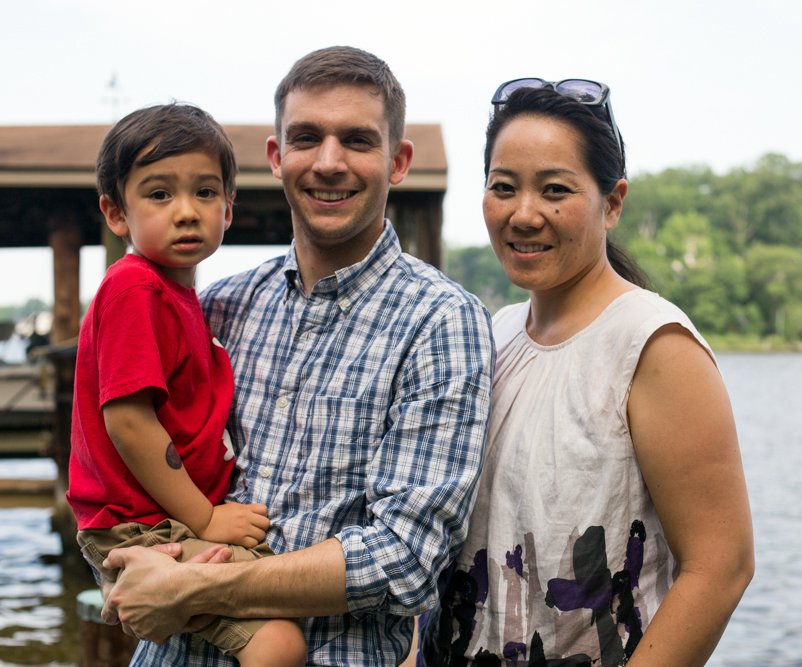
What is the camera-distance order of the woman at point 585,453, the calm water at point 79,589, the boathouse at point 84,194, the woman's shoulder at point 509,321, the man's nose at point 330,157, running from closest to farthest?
1. the woman at point 585,453
2. the man's nose at point 330,157
3. the woman's shoulder at point 509,321
4. the boathouse at point 84,194
5. the calm water at point 79,589

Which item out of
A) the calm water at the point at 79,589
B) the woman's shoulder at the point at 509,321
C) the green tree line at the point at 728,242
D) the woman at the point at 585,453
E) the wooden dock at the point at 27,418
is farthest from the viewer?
the green tree line at the point at 728,242

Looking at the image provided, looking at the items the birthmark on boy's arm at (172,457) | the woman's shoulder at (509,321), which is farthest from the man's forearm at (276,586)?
the woman's shoulder at (509,321)

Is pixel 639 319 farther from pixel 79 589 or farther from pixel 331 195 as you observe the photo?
pixel 79 589

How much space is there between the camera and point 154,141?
88.5 inches

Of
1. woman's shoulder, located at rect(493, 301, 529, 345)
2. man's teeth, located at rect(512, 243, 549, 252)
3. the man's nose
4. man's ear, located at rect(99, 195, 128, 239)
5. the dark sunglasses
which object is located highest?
the dark sunglasses

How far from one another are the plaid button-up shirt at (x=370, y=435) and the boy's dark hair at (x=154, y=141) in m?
0.40

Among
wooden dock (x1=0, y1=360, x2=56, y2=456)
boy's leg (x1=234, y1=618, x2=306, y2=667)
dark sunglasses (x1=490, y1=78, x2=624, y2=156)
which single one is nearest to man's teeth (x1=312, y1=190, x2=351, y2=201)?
dark sunglasses (x1=490, y1=78, x2=624, y2=156)

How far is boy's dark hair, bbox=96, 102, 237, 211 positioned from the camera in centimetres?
225

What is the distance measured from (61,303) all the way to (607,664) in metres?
8.13

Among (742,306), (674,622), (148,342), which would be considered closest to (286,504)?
(148,342)

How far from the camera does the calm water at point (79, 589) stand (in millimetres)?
7453

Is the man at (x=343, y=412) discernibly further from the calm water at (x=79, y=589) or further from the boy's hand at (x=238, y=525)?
the calm water at (x=79, y=589)

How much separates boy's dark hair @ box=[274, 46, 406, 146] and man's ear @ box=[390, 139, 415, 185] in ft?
0.08

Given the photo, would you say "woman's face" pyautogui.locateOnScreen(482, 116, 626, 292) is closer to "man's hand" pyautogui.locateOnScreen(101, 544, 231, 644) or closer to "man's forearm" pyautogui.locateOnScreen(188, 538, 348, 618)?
"man's forearm" pyautogui.locateOnScreen(188, 538, 348, 618)
